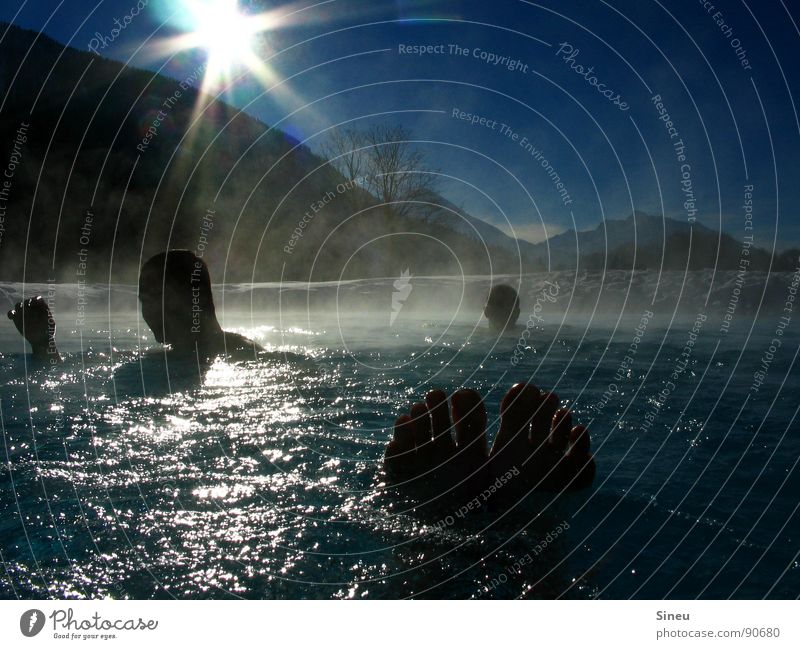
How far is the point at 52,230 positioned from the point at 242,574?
946 inches

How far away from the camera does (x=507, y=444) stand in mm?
2918

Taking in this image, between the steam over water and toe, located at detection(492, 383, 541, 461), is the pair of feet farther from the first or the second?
the steam over water

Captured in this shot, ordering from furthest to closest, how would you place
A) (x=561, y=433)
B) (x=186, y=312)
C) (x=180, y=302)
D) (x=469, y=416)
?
(x=186, y=312)
(x=180, y=302)
(x=469, y=416)
(x=561, y=433)

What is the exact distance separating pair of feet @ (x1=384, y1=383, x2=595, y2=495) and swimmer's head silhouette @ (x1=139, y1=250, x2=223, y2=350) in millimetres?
4960

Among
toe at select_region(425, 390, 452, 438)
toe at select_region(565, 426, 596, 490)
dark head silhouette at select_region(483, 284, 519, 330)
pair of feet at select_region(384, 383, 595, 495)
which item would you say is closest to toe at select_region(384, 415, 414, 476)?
pair of feet at select_region(384, 383, 595, 495)

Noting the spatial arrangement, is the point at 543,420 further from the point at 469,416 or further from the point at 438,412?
the point at 438,412

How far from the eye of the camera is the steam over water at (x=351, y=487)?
233cm

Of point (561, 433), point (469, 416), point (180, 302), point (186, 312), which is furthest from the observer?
point (186, 312)

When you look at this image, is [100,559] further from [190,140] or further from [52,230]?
[190,140]

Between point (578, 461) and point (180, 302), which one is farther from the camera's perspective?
point (180, 302)

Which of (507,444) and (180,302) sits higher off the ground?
(180,302)

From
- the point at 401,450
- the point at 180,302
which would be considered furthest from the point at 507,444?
the point at 180,302

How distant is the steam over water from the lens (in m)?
2.33

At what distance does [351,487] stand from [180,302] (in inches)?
202
